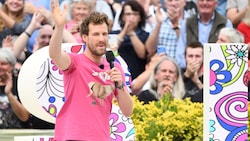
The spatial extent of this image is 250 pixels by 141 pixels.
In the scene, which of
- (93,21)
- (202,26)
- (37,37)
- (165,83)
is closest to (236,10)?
(202,26)

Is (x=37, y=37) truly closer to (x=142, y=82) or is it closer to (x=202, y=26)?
(x=142, y=82)

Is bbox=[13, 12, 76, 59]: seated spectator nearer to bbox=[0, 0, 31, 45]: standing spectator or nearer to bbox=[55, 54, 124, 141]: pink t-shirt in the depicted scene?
bbox=[0, 0, 31, 45]: standing spectator

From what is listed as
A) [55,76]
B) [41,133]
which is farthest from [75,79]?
[41,133]

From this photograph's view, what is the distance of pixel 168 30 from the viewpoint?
37.7 ft

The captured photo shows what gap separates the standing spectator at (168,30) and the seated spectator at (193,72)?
0.59m

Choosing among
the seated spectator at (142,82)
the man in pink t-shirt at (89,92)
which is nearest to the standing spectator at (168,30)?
the seated spectator at (142,82)

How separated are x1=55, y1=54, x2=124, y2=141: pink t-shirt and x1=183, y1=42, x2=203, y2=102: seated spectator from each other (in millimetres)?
3625

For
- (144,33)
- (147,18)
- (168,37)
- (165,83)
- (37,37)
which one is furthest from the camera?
(147,18)

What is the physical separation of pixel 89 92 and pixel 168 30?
5.01 m

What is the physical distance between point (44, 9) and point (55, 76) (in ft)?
13.0

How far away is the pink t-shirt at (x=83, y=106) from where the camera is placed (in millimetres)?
6555

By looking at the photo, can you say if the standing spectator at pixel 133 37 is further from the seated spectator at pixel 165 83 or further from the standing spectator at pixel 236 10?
the standing spectator at pixel 236 10

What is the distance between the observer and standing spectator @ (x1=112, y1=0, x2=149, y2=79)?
11.4m

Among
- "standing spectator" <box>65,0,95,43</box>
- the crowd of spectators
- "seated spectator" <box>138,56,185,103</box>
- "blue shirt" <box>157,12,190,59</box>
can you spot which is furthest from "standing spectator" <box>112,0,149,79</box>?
"seated spectator" <box>138,56,185,103</box>
